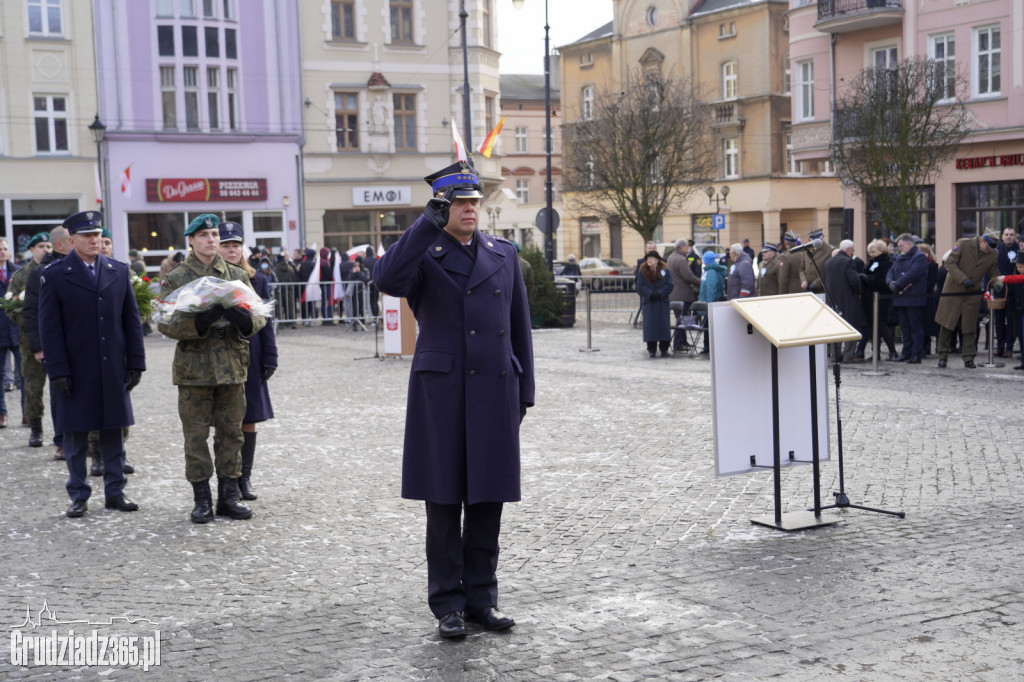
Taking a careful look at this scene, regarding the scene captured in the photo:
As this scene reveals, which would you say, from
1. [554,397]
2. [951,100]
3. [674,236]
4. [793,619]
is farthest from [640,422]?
[674,236]

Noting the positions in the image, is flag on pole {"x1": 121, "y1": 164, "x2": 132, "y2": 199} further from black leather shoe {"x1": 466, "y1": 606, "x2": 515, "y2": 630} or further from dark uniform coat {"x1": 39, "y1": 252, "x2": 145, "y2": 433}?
black leather shoe {"x1": 466, "y1": 606, "x2": 515, "y2": 630}

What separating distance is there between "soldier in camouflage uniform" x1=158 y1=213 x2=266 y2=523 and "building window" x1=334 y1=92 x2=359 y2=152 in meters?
36.3

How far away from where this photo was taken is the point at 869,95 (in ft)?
94.4

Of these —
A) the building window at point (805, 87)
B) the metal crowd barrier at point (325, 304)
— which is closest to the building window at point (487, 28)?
the building window at point (805, 87)

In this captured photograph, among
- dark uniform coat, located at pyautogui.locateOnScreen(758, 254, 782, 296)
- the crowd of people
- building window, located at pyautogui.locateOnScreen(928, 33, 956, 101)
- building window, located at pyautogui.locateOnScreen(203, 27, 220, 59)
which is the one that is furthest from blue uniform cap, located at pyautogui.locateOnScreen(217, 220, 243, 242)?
building window, located at pyautogui.locateOnScreen(203, 27, 220, 59)

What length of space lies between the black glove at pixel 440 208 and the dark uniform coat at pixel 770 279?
13461 millimetres

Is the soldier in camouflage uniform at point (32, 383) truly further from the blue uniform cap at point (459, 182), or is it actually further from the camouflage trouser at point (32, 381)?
the blue uniform cap at point (459, 182)

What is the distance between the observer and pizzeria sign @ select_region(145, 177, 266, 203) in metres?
39.8

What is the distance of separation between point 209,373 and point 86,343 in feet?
3.84

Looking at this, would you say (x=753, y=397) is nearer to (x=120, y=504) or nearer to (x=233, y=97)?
(x=120, y=504)

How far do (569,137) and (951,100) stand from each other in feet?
99.3

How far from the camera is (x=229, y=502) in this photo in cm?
799

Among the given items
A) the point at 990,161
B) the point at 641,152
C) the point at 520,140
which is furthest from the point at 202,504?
the point at 520,140

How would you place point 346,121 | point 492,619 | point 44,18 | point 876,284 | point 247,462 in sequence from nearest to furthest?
point 492,619 → point 247,462 → point 876,284 → point 44,18 → point 346,121
